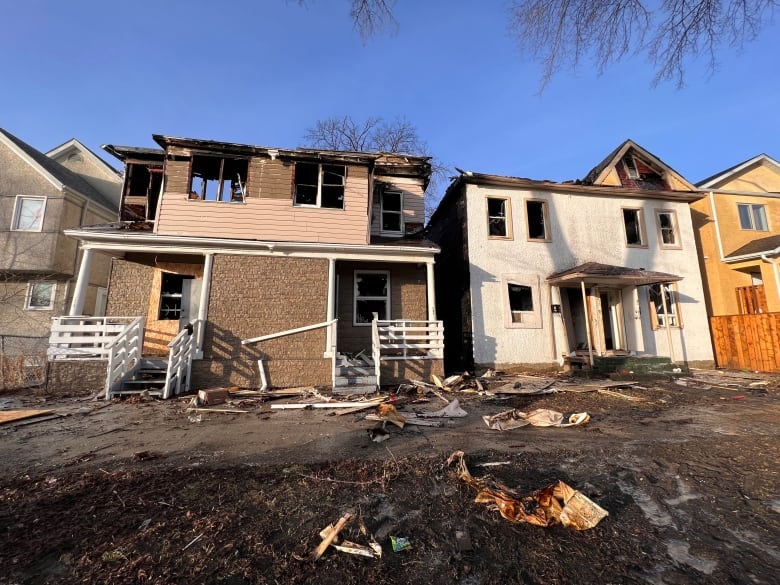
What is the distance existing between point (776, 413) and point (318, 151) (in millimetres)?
12230

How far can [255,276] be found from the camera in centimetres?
914

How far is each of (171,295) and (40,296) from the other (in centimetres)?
942

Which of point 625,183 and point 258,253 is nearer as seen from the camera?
point 258,253

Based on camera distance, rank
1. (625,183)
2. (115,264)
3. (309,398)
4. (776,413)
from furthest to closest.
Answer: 1. (625,183)
2. (115,264)
3. (309,398)
4. (776,413)

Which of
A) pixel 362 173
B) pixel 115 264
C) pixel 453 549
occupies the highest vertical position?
pixel 362 173

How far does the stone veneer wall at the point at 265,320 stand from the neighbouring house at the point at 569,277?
516cm

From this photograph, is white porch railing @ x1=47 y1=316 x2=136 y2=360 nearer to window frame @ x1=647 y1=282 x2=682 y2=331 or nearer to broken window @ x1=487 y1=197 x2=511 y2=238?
broken window @ x1=487 y1=197 x2=511 y2=238

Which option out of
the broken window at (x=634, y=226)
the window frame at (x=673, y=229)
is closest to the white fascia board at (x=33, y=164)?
the broken window at (x=634, y=226)

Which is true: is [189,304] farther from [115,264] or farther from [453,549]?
[453,549]

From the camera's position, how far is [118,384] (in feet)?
24.7

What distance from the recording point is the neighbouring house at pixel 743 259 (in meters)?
11.5

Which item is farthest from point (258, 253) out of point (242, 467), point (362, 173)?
point (242, 467)

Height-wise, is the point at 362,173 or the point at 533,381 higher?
the point at 362,173

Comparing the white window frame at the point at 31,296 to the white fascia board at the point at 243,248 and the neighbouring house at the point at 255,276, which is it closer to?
the neighbouring house at the point at 255,276
